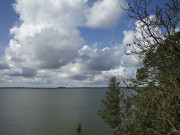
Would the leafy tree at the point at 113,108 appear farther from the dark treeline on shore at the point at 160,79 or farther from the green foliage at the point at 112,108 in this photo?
the dark treeline on shore at the point at 160,79

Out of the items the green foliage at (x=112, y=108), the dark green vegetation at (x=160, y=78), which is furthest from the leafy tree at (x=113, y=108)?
the dark green vegetation at (x=160, y=78)

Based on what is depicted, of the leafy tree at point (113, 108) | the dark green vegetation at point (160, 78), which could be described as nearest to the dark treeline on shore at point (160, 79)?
Answer: the dark green vegetation at point (160, 78)

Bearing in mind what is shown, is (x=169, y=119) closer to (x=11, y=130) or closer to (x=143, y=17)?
(x=143, y=17)

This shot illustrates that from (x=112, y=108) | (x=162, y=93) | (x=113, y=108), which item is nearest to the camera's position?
(x=162, y=93)

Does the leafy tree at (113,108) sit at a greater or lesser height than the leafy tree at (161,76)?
lesser

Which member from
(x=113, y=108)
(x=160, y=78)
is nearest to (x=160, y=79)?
(x=160, y=78)

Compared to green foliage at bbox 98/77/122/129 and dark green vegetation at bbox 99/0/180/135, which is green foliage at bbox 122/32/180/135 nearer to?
dark green vegetation at bbox 99/0/180/135

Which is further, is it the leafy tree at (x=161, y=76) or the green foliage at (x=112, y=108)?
the green foliage at (x=112, y=108)

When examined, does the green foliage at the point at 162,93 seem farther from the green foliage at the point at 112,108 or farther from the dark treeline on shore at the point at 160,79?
the green foliage at the point at 112,108

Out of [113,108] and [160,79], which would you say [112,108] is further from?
[160,79]

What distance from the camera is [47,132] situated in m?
37.2

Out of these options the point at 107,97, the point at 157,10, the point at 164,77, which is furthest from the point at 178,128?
the point at 107,97

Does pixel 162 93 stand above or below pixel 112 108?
above

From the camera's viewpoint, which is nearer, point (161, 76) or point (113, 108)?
point (161, 76)
